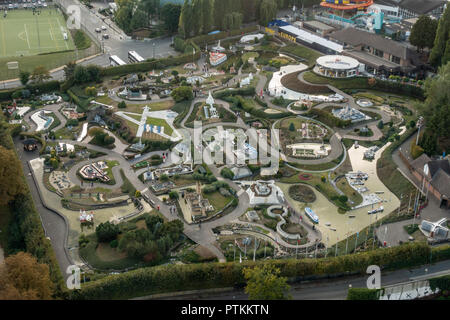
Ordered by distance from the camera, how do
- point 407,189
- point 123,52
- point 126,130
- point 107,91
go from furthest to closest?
point 123,52, point 107,91, point 126,130, point 407,189

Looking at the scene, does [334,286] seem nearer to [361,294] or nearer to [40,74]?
[361,294]

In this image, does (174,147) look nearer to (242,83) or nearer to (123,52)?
(242,83)

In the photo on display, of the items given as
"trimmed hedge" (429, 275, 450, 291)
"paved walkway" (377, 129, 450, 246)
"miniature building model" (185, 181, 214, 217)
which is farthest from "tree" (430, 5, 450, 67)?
"miniature building model" (185, 181, 214, 217)

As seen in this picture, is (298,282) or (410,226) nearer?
(298,282)

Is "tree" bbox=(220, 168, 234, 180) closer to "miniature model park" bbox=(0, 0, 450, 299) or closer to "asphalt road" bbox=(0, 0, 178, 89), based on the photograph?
"miniature model park" bbox=(0, 0, 450, 299)

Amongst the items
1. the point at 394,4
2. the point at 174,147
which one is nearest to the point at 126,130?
the point at 174,147
